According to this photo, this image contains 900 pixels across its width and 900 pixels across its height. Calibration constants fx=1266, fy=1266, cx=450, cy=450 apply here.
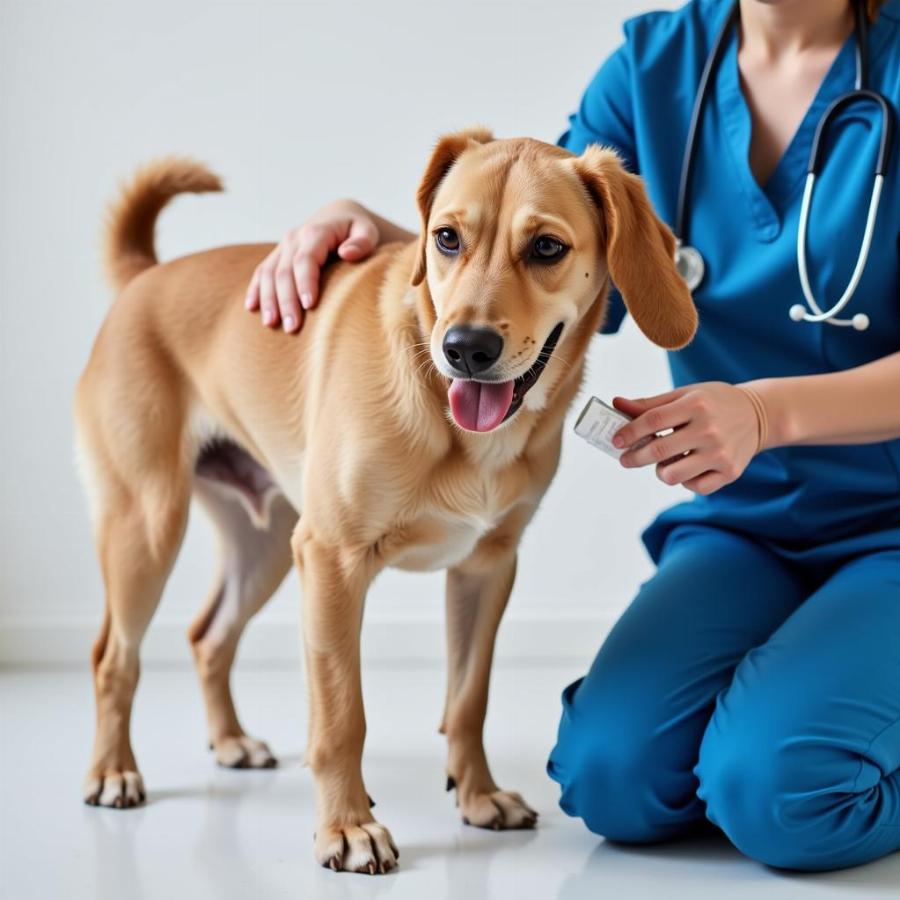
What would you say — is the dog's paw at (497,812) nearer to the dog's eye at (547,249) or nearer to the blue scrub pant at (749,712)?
the blue scrub pant at (749,712)

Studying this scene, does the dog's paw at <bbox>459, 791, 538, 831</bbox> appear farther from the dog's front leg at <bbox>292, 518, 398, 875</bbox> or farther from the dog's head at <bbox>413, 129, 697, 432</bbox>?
the dog's head at <bbox>413, 129, 697, 432</bbox>

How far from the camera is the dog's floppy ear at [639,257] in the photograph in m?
1.68

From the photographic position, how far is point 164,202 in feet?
7.72

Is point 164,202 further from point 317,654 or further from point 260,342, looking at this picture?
point 317,654

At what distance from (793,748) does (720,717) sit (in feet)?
0.44

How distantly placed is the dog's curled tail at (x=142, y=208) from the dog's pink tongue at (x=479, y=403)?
0.89m

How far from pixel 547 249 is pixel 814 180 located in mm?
527

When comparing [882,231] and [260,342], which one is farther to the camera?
[260,342]

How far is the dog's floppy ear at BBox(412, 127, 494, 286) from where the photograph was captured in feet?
5.79

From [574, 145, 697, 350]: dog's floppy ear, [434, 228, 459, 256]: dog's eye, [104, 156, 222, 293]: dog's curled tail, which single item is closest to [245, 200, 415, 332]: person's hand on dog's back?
[104, 156, 222, 293]: dog's curled tail

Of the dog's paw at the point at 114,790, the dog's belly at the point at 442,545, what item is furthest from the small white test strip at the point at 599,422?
the dog's paw at the point at 114,790

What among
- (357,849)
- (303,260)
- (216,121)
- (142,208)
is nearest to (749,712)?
(357,849)

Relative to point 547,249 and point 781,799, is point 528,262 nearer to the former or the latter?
point 547,249

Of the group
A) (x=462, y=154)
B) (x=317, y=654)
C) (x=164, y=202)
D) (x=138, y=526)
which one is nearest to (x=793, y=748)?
(x=317, y=654)
